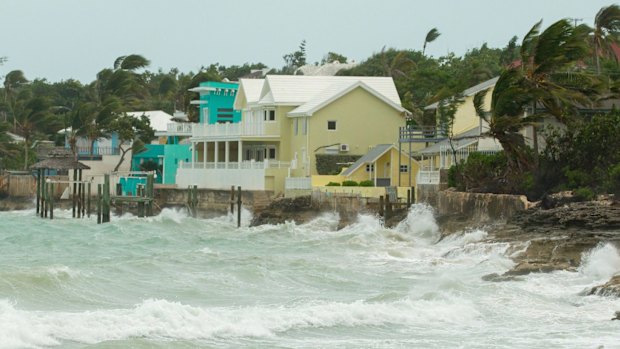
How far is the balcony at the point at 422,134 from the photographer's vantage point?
178ft

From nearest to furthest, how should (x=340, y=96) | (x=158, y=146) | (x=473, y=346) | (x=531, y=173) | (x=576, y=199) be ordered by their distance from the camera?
(x=473, y=346)
(x=576, y=199)
(x=531, y=173)
(x=340, y=96)
(x=158, y=146)

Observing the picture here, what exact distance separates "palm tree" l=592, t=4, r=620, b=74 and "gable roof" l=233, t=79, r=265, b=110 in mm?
18944

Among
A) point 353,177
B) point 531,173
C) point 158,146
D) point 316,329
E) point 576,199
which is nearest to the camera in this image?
point 316,329

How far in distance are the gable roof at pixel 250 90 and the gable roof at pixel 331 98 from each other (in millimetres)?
4267

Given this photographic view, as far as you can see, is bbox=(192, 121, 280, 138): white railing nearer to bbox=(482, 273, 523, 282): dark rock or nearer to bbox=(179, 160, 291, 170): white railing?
bbox=(179, 160, 291, 170): white railing

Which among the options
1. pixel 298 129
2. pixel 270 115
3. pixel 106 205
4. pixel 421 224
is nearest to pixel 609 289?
pixel 421 224

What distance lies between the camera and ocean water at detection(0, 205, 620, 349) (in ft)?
74.2

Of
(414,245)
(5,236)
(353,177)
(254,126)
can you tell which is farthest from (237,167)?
(414,245)

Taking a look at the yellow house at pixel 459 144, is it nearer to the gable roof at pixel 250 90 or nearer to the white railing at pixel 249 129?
the white railing at pixel 249 129

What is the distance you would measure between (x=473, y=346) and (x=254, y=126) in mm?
43042

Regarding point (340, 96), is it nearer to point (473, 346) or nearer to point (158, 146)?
point (158, 146)

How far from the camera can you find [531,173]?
4156 centimetres

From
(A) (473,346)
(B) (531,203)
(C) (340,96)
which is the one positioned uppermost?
(C) (340,96)

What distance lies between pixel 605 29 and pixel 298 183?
15035 mm
